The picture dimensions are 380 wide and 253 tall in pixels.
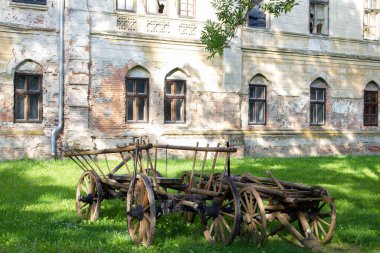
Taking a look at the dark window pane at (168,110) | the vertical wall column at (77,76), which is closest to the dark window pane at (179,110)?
the dark window pane at (168,110)

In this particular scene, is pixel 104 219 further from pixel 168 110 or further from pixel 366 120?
pixel 366 120

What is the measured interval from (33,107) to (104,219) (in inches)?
376

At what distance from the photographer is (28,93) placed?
53.9 feet

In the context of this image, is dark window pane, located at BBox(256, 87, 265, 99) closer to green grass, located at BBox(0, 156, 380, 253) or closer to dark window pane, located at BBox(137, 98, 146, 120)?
dark window pane, located at BBox(137, 98, 146, 120)

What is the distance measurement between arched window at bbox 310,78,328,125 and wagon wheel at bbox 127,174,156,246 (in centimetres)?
1570

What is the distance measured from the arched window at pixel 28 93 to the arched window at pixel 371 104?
1438cm

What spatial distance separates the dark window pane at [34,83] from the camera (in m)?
16.5

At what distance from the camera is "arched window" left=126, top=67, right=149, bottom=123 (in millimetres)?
17781

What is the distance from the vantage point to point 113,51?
17.4m

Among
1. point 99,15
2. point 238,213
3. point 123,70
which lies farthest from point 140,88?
point 238,213

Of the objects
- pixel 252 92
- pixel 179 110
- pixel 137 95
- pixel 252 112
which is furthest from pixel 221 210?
pixel 252 92

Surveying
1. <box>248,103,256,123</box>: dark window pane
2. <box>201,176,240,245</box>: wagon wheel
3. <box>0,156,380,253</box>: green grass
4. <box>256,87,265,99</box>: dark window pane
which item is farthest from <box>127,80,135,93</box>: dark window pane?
<box>201,176,240,245</box>: wagon wheel

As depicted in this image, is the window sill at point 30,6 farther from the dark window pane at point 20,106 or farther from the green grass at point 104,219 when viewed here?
the green grass at point 104,219

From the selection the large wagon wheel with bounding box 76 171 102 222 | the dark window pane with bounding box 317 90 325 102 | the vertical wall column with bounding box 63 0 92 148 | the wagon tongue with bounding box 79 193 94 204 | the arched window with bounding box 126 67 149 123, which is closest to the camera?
the large wagon wheel with bounding box 76 171 102 222
